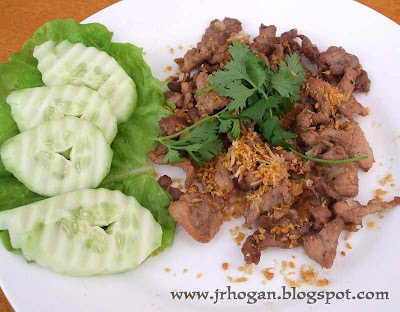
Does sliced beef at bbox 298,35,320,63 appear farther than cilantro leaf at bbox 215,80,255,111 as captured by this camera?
Yes

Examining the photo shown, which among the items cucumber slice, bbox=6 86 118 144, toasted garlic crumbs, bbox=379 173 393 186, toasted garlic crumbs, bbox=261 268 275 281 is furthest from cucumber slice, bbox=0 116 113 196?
toasted garlic crumbs, bbox=379 173 393 186

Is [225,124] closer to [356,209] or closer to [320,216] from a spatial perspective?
[320,216]

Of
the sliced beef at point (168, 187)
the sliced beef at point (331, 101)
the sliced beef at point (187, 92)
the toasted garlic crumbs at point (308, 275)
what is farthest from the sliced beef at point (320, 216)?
the sliced beef at point (187, 92)

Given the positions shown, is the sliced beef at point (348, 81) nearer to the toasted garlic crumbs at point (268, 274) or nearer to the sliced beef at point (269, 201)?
the sliced beef at point (269, 201)

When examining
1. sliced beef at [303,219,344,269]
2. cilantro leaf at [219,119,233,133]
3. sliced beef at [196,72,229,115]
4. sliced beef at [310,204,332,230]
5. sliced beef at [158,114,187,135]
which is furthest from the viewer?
sliced beef at [158,114,187,135]

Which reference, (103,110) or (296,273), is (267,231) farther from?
(103,110)

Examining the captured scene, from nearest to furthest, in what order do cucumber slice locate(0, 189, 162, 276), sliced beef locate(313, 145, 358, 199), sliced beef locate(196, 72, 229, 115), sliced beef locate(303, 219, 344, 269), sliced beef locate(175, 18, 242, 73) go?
cucumber slice locate(0, 189, 162, 276) → sliced beef locate(303, 219, 344, 269) → sliced beef locate(313, 145, 358, 199) → sliced beef locate(196, 72, 229, 115) → sliced beef locate(175, 18, 242, 73)

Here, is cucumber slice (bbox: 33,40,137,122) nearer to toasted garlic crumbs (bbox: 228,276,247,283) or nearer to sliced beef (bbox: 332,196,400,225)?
toasted garlic crumbs (bbox: 228,276,247,283)
